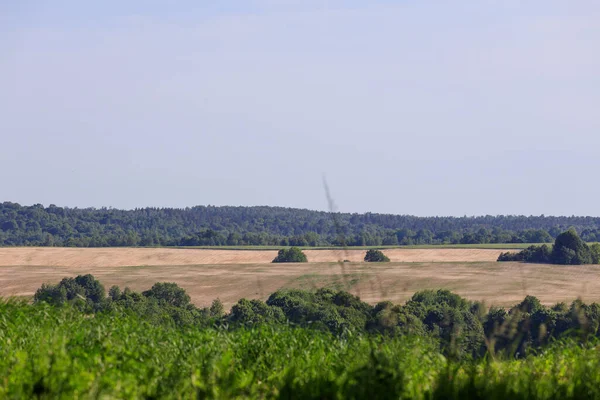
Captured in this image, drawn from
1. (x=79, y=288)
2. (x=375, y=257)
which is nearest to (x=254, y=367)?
(x=79, y=288)

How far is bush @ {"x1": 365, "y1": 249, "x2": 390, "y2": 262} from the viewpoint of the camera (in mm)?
94188

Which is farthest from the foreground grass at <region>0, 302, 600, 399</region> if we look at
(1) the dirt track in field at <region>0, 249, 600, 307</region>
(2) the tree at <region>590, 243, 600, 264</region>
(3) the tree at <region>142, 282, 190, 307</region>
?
(2) the tree at <region>590, 243, 600, 264</region>

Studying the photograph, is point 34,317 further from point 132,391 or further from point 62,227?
point 62,227

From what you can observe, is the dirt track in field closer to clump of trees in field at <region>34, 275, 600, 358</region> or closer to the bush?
the bush

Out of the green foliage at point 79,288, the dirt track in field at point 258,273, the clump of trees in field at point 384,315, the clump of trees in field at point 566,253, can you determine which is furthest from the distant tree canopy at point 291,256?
the clump of trees in field at point 384,315

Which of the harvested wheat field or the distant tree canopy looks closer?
the harvested wheat field

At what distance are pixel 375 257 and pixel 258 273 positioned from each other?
21.8m

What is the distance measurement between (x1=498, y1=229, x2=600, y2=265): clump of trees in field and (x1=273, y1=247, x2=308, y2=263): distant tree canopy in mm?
23637

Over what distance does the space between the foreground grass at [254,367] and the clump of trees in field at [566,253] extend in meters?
77.8

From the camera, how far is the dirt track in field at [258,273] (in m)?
56.2

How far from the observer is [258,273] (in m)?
76.0

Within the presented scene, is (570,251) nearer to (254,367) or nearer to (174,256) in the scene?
(174,256)

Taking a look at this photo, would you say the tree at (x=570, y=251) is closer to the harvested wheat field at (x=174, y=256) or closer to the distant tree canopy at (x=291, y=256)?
the harvested wheat field at (x=174, y=256)

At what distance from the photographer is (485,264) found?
8088 cm
